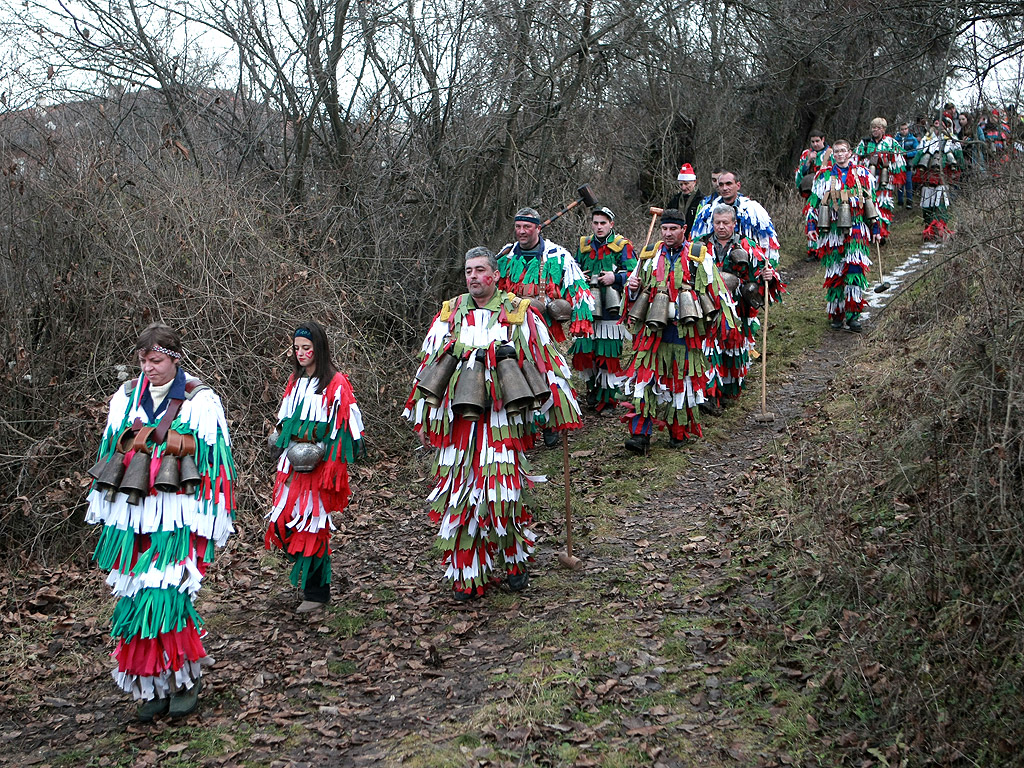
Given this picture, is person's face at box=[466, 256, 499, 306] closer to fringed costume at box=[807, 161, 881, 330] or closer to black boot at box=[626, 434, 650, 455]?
black boot at box=[626, 434, 650, 455]

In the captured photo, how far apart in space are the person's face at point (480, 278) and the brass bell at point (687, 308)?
8.94ft

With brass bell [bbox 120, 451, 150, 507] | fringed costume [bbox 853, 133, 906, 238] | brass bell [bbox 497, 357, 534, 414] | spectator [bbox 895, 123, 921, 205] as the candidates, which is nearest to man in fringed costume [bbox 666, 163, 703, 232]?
fringed costume [bbox 853, 133, 906, 238]

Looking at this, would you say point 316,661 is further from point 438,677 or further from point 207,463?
point 207,463

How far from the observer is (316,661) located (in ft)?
19.1

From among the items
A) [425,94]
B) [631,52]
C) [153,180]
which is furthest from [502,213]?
[153,180]

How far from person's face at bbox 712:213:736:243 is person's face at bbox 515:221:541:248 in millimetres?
2094

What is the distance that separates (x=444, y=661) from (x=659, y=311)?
13.0 ft

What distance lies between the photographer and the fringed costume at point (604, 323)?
9.83m

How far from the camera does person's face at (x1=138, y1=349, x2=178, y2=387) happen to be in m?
5.06

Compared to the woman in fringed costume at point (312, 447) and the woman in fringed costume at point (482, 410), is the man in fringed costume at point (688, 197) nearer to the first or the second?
the woman in fringed costume at point (482, 410)

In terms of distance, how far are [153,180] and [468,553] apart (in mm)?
5228

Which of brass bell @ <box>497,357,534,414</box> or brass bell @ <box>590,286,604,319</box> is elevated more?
brass bell @ <box>590,286,604,319</box>

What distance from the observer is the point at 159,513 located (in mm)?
5020

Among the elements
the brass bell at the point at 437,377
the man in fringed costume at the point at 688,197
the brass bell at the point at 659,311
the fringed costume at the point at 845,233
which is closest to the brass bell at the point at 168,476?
the brass bell at the point at 437,377
